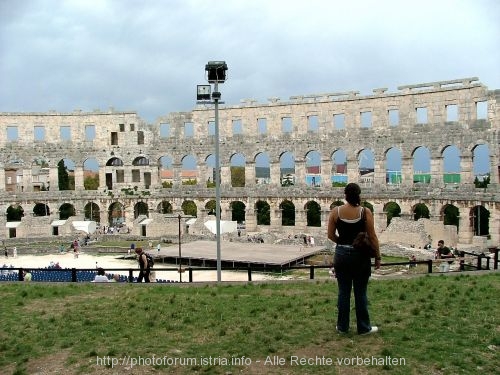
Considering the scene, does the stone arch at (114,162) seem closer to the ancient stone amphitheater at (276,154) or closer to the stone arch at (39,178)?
the ancient stone amphitheater at (276,154)

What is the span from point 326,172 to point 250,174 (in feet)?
22.5

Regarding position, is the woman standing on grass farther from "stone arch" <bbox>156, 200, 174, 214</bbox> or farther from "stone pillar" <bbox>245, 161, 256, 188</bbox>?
"stone arch" <bbox>156, 200, 174, 214</bbox>

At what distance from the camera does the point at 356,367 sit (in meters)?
7.54

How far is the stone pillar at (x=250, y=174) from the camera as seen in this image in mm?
45694

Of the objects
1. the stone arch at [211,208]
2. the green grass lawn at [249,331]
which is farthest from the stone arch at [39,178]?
the green grass lawn at [249,331]

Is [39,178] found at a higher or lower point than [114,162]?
lower

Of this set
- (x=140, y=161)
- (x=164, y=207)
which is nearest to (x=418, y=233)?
(x=164, y=207)

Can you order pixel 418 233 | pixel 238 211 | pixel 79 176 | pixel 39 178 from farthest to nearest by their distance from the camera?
1. pixel 39 178
2. pixel 238 211
3. pixel 79 176
4. pixel 418 233

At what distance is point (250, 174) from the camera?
4631cm

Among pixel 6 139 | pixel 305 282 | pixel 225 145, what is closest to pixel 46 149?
pixel 6 139

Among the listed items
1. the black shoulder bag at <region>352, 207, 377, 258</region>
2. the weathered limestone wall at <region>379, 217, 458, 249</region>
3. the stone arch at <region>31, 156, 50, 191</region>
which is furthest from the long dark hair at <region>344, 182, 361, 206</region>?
the stone arch at <region>31, 156, 50, 191</region>

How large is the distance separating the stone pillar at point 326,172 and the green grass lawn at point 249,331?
1164 inches

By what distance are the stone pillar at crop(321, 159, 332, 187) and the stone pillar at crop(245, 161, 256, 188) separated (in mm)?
6140

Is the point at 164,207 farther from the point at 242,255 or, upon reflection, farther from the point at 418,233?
the point at 418,233
